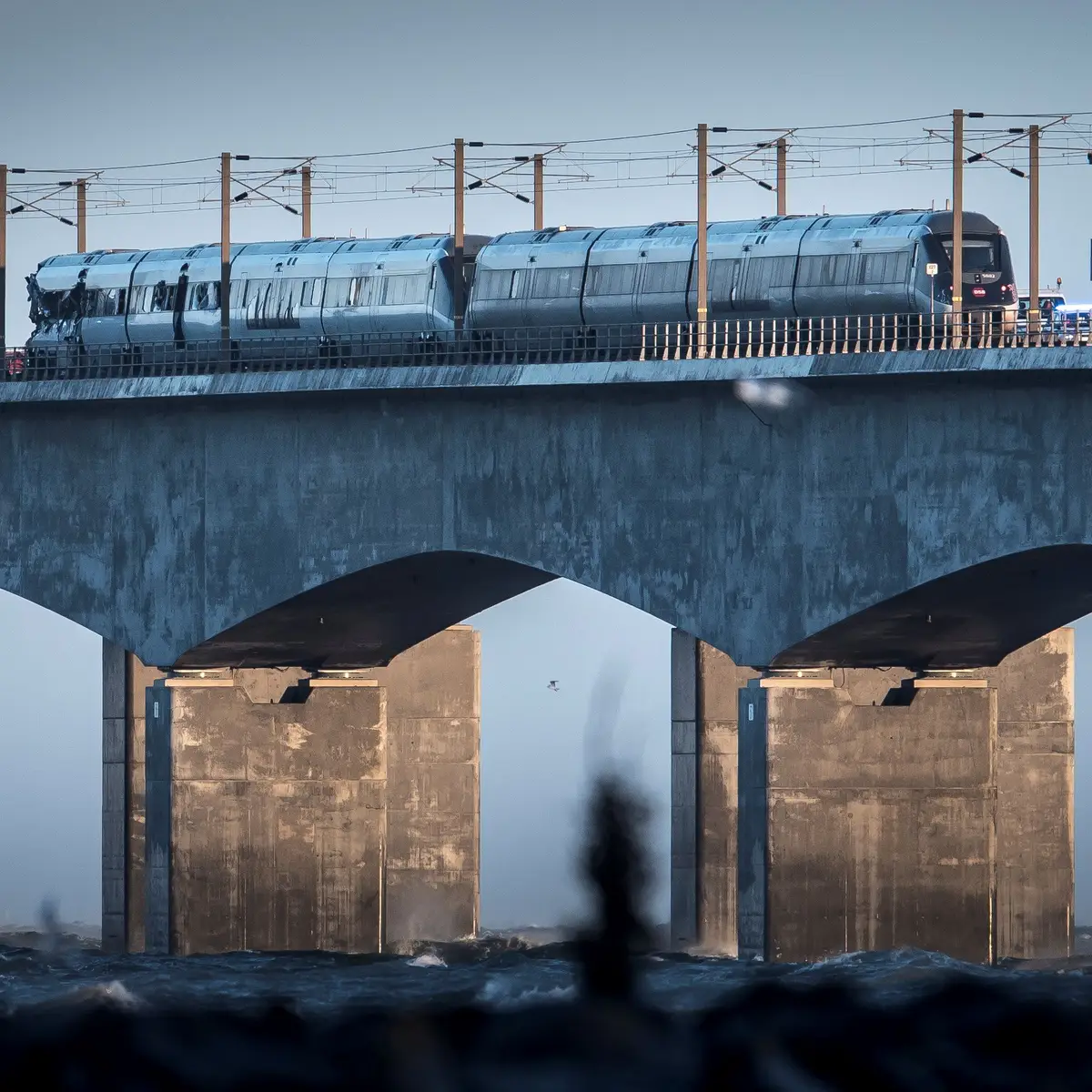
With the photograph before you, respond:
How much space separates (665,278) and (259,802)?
15503 mm

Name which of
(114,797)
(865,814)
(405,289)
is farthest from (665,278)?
(114,797)

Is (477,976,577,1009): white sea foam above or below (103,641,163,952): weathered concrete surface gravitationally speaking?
below

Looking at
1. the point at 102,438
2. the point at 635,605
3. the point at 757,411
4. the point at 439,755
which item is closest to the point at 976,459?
the point at 757,411

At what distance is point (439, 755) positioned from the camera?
72.8m

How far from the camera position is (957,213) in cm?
5450

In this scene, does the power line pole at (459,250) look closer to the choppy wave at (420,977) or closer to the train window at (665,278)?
the train window at (665,278)

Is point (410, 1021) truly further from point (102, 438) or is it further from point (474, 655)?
point (474, 655)

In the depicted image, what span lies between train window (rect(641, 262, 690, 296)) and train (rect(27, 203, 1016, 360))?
37 mm

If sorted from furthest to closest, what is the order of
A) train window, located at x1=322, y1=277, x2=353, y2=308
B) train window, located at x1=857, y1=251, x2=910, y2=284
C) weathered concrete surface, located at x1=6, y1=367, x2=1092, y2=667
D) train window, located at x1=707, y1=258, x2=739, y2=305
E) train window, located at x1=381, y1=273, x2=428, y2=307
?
train window, located at x1=322, y1=277, x2=353, y2=308, train window, located at x1=381, y1=273, x2=428, y2=307, train window, located at x1=707, y1=258, x2=739, y2=305, train window, located at x1=857, y1=251, x2=910, y2=284, weathered concrete surface, located at x1=6, y1=367, x2=1092, y2=667

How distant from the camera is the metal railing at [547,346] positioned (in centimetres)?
5456

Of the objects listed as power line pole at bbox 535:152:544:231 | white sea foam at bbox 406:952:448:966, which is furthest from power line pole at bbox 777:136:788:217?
white sea foam at bbox 406:952:448:966

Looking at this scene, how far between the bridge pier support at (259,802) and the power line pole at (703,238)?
14358 mm

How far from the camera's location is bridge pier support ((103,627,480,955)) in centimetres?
6206

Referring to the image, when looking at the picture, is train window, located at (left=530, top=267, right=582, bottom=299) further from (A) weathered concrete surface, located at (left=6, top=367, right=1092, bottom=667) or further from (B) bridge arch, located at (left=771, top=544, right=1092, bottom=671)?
(B) bridge arch, located at (left=771, top=544, right=1092, bottom=671)
